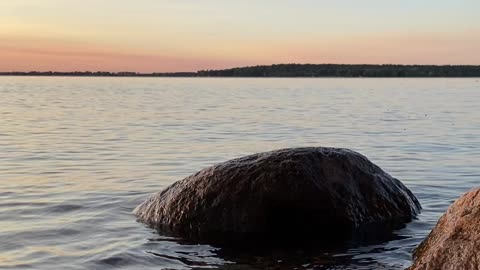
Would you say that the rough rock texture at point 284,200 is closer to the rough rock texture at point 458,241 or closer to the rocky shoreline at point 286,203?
the rocky shoreline at point 286,203

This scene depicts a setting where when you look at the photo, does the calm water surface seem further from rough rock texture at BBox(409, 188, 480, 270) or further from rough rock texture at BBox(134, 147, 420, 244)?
rough rock texture at BBox(409, 188, 480, 270)

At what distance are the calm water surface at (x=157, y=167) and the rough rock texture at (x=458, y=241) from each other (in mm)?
1448

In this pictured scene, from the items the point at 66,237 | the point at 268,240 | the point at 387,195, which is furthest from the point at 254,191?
the point at 66,237

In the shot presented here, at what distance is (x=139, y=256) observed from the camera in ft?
25.7

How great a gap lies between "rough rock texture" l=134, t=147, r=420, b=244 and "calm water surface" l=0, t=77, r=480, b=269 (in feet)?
1.27

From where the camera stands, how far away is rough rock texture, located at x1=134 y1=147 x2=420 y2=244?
8336mm

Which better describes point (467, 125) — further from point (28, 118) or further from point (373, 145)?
point (28, 118)

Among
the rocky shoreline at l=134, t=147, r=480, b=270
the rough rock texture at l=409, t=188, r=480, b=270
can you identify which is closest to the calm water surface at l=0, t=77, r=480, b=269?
the rocky shoreline at l=134, t=147, r=480, b=270

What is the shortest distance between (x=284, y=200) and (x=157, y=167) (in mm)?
7101

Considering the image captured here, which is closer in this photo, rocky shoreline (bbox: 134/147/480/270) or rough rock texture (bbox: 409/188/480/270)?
rough rock texture (bbox: 409/188/480/270)

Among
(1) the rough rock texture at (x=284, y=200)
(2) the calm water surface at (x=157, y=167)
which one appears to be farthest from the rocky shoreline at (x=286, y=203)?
(2) the calm water surface at (x=157, y=167)

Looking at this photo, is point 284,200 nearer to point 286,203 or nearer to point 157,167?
point 286,203

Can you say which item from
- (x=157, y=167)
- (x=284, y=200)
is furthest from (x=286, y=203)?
(x=157, y=167)

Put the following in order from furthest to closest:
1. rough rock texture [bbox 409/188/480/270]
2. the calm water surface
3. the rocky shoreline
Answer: the rocky shoreline, the calm water surface, rough rock texture [bbox 409/188/480/270]
